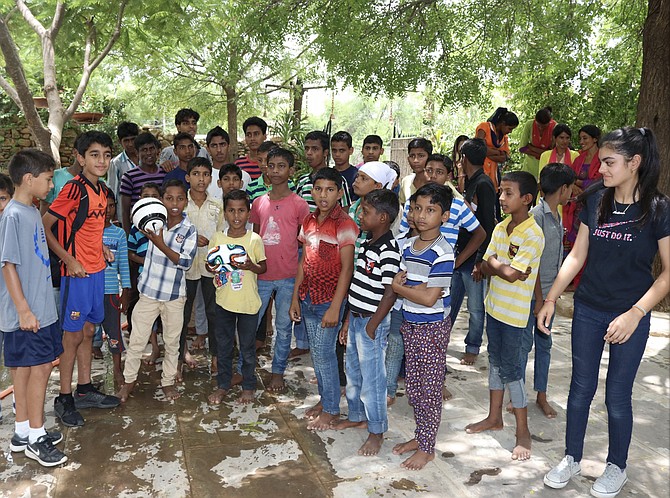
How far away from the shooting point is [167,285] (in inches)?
163

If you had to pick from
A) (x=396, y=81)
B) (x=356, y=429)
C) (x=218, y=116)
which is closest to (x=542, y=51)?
(x=396, y=81)

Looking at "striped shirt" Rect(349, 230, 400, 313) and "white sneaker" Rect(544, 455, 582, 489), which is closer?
"white sneaker" Rect(544, 455, 582, 489)

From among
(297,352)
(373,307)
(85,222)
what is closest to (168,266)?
(85,222)

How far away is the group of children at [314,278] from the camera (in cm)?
331

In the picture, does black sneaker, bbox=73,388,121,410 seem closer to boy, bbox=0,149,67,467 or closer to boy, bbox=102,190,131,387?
boy, bbox=102,190,131,387

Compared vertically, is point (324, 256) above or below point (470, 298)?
above

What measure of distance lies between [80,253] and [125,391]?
1085 millimetres

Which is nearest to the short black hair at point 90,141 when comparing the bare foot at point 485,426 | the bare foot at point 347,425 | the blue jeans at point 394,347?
the blue jeans at point 394,347

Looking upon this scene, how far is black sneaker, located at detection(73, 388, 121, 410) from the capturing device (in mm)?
4004

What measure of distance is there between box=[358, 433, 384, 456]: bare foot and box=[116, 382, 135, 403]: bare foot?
178 centimetres

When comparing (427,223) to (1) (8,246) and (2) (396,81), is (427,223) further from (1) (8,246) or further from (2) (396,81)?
(2) (396,81)

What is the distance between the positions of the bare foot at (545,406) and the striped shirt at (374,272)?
1631 millimetres

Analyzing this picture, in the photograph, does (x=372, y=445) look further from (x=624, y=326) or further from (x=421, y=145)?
(x=421, y=145)

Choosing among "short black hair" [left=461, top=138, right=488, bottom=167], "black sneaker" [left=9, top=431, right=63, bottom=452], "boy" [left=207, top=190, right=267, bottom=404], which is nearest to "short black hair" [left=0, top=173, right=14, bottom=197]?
"boy" [left=207, top=190, right=267, bottom=404]
